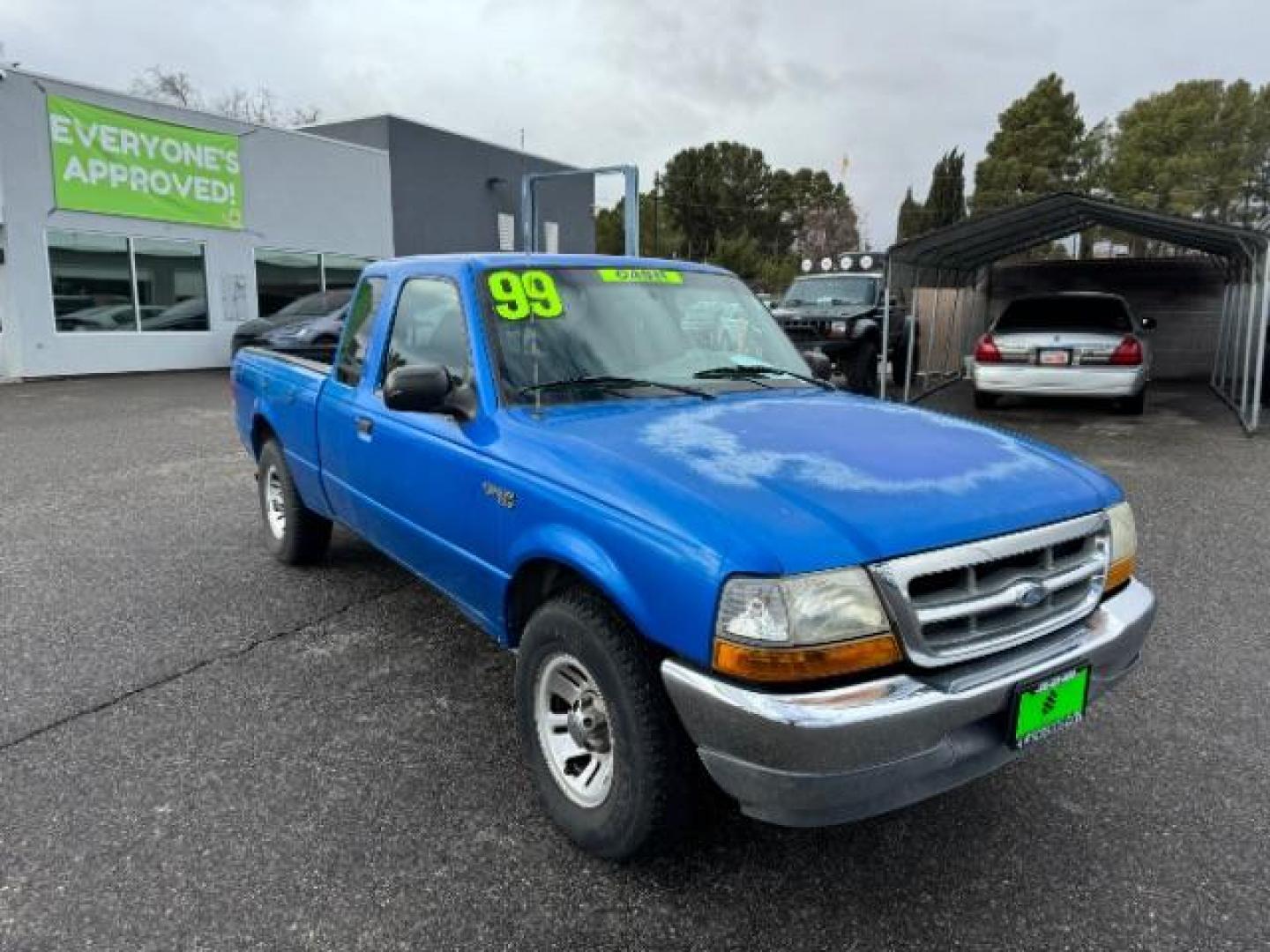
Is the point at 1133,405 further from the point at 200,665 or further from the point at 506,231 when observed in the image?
the point at 506,231

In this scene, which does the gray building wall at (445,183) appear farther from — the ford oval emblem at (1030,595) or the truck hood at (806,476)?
the ford oval emblem at (1030,595)

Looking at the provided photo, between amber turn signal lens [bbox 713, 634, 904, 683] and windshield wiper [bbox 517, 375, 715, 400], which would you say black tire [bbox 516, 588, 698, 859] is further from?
windshield wiper [bbox 517, 375, 715, 400]

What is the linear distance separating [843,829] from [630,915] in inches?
31.3

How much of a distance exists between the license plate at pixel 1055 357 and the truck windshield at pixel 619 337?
26.8 ft

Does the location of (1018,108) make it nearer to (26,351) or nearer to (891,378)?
(891,378)

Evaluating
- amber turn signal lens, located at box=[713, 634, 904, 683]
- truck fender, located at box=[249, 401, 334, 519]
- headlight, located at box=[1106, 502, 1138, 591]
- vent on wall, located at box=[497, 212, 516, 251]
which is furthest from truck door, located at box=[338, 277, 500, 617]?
vent on wall, located at box=[497, 212, 516, 251]

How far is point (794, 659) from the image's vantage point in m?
2.12

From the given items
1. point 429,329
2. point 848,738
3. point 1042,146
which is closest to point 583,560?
point 848,738

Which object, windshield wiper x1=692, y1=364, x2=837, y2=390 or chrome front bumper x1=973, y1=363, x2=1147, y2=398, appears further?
chrome front bumper x1=973, y1=363, x2=1147, y2=398

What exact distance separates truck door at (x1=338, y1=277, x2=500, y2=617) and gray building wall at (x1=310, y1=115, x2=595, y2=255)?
1934 cm

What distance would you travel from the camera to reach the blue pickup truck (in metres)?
2.13

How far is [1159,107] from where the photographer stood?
183 feet

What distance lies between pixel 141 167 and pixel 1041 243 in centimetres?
1646

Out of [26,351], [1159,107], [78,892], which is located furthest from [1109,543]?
[1159,107]
